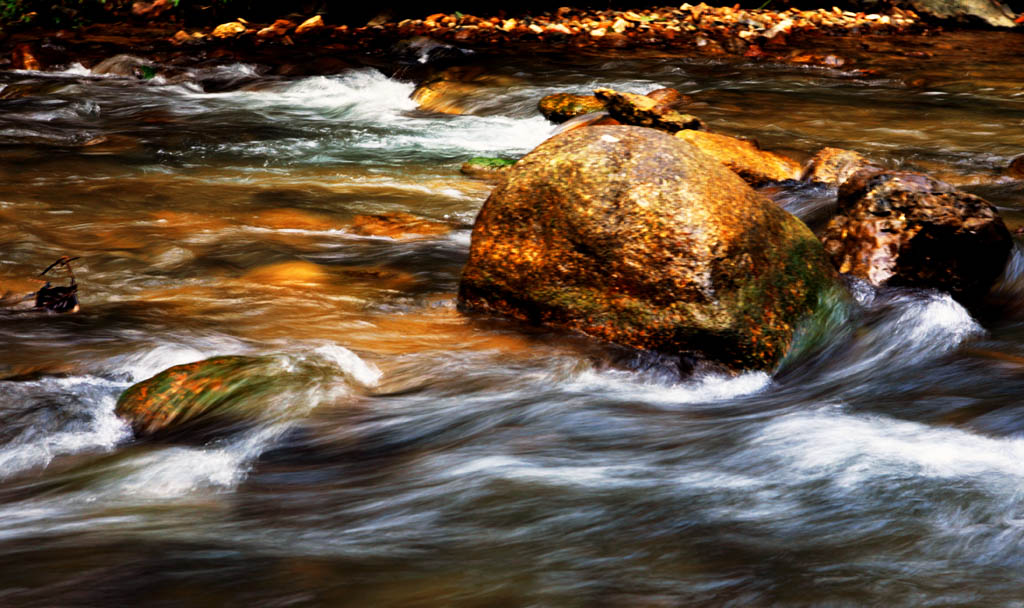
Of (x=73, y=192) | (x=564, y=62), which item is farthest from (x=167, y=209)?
(x=564, y=62)

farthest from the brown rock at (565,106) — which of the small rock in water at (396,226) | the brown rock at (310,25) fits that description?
the brown rock at (310,25)

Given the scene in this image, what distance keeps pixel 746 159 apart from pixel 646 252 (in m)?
3.42

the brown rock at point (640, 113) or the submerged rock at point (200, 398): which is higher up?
the brown rock at point (640, 113)

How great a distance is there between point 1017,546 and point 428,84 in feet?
34.3

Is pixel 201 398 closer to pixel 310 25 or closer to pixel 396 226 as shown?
pixel 396 226

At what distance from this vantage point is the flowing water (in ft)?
8.88

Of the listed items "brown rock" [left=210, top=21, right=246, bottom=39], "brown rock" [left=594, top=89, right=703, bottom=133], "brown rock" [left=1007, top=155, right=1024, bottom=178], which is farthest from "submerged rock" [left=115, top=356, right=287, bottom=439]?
"brown rock" [left=210, top=21, right=246, bottom=39]

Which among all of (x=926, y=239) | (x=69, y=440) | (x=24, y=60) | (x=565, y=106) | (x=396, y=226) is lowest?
(x=69, y=440)

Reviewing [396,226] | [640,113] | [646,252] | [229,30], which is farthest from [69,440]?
[229,30]

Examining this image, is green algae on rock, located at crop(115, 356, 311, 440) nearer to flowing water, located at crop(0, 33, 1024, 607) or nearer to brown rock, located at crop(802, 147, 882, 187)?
flowing water, located at crop(0, 33, 1024, 607)

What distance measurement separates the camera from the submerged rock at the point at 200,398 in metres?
3.76

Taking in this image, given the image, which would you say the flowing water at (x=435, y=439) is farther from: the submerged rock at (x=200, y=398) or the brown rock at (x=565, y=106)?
the brown rock at (x=565, y=106)

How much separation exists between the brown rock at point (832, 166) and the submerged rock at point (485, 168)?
251 centimetres

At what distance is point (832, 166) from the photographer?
720 centimetres
